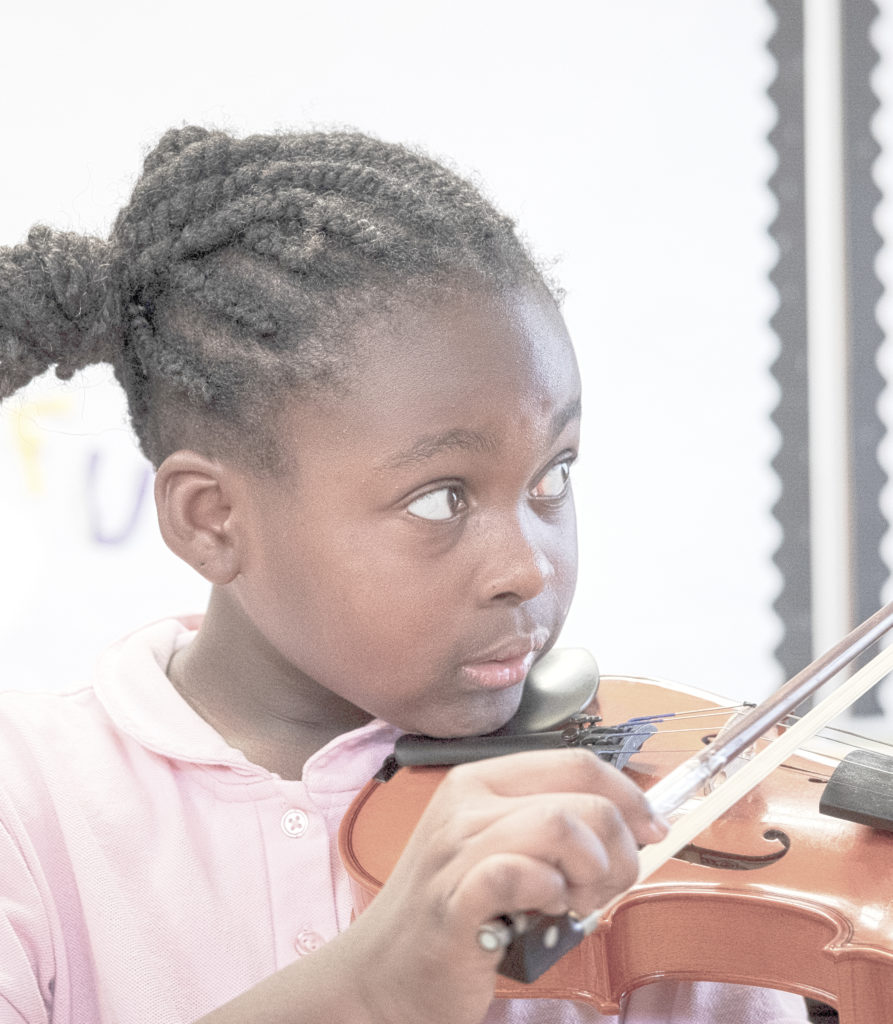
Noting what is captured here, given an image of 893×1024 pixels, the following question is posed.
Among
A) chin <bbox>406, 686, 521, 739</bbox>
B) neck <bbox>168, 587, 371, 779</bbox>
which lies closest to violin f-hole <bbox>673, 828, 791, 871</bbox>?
chin <bbox>406, 686, 521, 739</bbox>

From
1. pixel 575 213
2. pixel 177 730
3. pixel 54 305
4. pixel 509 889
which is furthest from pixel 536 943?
pixel 575 213

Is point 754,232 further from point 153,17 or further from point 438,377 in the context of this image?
point 438,377

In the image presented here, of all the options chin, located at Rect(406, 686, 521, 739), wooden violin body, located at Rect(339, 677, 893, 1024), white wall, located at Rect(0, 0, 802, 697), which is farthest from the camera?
white wall, located at Rect(0, 0, 802, 697)

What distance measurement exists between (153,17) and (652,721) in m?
1.20

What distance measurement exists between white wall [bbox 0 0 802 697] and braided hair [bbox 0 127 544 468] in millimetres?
790

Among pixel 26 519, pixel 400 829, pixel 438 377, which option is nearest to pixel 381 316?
pixel 438 377

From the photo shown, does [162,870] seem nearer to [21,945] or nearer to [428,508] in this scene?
[21,945]

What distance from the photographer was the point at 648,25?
1656 millimetres

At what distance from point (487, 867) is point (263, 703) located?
1.17ft

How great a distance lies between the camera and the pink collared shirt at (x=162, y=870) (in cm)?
60

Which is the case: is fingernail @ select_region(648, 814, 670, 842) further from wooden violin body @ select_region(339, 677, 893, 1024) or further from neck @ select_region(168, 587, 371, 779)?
neck @ select_region(168, 587, 371, 779)

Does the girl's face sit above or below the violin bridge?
above

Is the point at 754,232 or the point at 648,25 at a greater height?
the point at 648,25

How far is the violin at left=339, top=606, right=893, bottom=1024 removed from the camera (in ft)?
1.68
